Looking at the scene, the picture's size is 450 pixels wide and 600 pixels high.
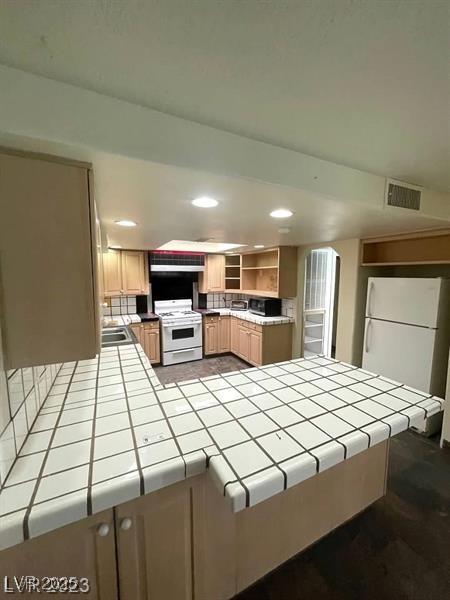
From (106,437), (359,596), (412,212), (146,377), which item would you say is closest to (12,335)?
(106,437)

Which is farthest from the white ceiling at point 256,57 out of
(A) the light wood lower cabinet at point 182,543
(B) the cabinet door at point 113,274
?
(B) the cabinet door at point 113,274

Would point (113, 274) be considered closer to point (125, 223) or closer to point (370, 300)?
point (125, 223)

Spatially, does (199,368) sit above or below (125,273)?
below

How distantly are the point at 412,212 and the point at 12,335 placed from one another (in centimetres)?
223

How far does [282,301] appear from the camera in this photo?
4266 millimetres

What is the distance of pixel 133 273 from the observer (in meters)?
4.13

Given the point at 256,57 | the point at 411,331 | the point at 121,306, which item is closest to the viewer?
the point at 256,57

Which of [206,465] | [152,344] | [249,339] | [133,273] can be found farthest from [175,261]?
[206,465]

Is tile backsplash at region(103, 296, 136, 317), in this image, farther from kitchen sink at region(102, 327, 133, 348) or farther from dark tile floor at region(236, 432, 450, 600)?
dark tile floor at region(236, 432, 450, 600)

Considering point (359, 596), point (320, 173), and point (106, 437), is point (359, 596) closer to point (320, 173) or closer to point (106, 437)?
point (106, 437)

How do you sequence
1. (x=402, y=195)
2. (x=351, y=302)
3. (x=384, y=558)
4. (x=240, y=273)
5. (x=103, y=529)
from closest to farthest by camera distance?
(x=103, y=529) < (x=384, y=558) < (x=402, y=195) < (x=351, y=302) < (x=240, y=273)

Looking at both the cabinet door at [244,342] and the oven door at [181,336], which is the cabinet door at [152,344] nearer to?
the oven door at [181,336]

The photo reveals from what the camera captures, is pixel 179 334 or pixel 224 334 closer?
pixel 179 334

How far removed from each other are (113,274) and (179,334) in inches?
57.4
